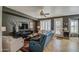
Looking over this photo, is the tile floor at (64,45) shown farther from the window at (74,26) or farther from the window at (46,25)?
the window at (46,25)

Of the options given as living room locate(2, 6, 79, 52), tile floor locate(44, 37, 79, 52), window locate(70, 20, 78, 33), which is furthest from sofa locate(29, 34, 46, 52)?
window locate(70, 20, 78, 33)

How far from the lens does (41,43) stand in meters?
2.79

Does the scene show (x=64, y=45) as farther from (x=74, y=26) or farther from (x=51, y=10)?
(x=51, y=10)

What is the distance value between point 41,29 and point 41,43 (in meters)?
0.40

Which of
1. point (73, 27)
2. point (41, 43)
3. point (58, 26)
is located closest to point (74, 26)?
point (73, 27)

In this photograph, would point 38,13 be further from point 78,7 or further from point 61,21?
point 78,7

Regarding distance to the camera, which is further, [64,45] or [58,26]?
[58,26]

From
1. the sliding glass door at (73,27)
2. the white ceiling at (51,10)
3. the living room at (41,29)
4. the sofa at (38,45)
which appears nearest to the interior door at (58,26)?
the living room at (41,29)

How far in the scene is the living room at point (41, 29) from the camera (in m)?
2.68

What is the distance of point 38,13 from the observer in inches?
110

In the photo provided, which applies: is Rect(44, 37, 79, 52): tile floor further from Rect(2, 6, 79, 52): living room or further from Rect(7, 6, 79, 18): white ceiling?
Rect(7, 6, 79, 18): white ceiling

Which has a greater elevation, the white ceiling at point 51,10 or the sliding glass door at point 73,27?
the white ceiling at point 51,10

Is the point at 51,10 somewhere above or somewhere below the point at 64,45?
above
